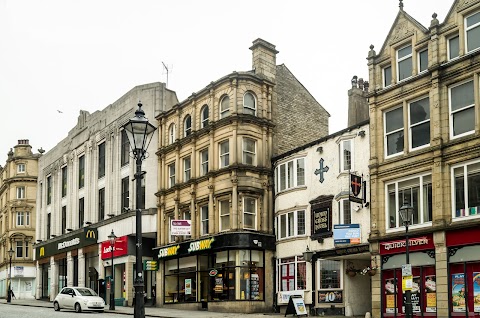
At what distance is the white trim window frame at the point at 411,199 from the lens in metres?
28.9

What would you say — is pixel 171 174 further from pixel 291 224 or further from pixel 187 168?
pixel 291 224

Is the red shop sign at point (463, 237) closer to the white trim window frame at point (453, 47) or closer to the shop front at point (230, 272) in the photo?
the white trim window frame at point (453, 47)

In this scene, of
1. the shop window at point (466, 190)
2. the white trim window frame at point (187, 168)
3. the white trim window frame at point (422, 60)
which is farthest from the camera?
the white trim window frame at point (187, 168)

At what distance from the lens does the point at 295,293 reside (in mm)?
36344

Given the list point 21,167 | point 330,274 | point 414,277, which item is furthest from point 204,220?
point 21,167

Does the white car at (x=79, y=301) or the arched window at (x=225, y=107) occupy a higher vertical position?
the arched window at (x=225, y=107)

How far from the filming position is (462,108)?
27719 millimetres

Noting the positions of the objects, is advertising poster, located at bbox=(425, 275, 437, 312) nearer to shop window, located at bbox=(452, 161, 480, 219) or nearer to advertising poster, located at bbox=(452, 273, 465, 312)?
advertising poster, located at bbox=(452, 273, 465, 312)

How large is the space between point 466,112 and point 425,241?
5.43 metres

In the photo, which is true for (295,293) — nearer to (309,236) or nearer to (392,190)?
(309,236)

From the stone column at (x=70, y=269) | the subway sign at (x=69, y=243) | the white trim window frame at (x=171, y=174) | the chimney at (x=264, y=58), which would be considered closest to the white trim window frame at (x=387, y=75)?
the chimney at (x=264, y=58)

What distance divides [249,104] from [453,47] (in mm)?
14298

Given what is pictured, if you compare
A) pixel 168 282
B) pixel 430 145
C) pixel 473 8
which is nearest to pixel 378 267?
pixel 430 145

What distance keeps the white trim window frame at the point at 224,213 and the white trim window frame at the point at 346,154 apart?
789 cm
